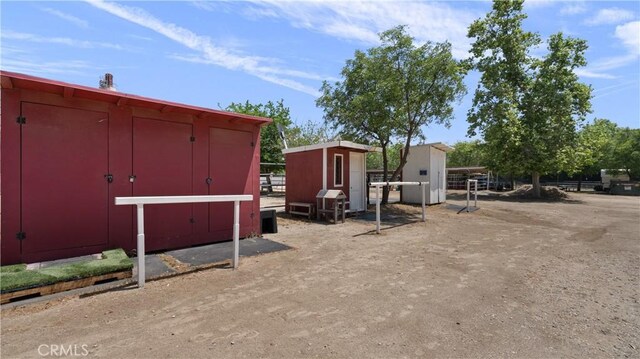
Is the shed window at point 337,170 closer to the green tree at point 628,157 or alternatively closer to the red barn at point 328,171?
the red barn at point 328,171

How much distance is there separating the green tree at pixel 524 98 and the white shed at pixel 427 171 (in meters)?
6.62

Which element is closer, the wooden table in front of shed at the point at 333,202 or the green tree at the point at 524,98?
the wooden table in front of shed at the point at 333,202

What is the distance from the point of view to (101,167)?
5.01m

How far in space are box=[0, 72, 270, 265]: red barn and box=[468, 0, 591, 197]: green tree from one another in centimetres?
1852

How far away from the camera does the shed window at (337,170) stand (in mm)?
10820

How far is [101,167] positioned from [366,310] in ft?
15.3

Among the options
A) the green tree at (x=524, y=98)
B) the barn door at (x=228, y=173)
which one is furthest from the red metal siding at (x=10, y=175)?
the green tree at (x=524, y=98)

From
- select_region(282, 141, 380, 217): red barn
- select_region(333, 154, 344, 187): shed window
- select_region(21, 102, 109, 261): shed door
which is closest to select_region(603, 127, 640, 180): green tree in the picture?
select_region(282, 141, 380, 217): red barn

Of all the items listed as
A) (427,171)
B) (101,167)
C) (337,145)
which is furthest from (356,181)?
(101,167)

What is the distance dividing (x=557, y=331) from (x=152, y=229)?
5912 millimetres

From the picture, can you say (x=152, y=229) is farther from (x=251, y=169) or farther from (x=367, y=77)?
(x=367, y=77)

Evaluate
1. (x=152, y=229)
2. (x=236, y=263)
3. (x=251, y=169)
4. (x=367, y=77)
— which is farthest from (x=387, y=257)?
(x=367, y=77)

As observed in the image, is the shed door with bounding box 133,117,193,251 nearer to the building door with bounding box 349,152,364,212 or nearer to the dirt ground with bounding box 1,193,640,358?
the dirt ground with bounding box 1,193,640,358

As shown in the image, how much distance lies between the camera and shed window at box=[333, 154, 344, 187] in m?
10.8
